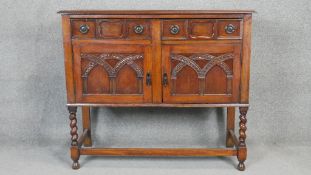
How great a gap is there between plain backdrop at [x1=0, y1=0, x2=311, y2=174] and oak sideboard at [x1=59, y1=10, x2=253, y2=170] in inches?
21.8

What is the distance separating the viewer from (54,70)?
10.6 feet

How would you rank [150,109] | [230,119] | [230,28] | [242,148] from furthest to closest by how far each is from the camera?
[150,109], [230,119], [242,148], [230,28]

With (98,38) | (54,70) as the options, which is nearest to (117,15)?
(98,38)

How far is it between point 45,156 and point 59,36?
0.84 meters

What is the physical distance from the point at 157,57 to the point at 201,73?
28 centimetres

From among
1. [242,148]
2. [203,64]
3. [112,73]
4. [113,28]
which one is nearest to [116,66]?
[112,73]

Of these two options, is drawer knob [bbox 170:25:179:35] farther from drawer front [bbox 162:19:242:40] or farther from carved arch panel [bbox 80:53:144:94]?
carved arch panel [bbox 80:53:144:94]

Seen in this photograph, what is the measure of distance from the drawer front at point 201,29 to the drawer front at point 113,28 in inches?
4.8

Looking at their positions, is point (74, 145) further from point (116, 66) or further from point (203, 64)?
point (203, 64)

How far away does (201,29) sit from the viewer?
259 cm

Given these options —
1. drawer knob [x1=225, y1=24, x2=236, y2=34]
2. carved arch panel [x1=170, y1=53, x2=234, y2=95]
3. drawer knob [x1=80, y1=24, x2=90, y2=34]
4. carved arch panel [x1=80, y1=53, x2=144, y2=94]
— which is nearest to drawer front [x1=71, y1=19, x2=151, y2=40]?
drawer knob [x1=80, y1=24, x2=90, y2=34]

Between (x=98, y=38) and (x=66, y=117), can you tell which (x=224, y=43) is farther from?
(x=66, y=117)

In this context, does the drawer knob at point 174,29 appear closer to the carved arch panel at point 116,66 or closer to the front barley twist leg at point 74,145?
the carved arch panel at point 116,66

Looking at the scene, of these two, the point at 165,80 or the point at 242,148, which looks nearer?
the point at 165,80
